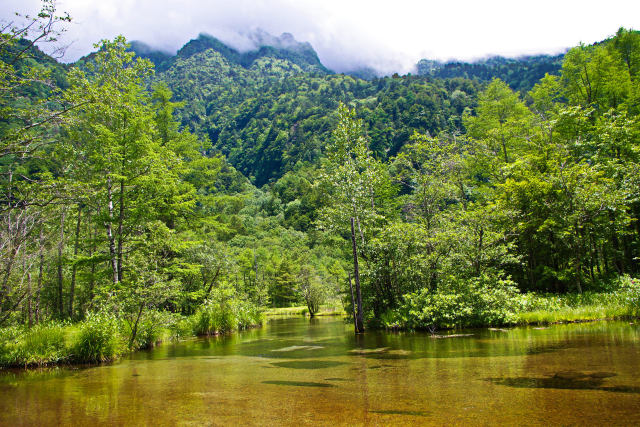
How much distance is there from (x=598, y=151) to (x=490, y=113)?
44.3 feet

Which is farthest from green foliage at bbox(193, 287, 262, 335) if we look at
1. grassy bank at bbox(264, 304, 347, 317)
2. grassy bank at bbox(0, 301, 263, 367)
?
grassy bank at bbox(264, 304, 347, 317)

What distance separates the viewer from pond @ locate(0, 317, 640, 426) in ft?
15.8

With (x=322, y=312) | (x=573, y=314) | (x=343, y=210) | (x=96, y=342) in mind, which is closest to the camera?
(x=96, y=342)

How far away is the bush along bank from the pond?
287cm

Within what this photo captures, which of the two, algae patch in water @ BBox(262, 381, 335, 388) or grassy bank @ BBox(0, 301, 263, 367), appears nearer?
algae patch in water @ BBox(262, 381, 335, 388)

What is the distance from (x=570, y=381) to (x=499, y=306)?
972 centimetres

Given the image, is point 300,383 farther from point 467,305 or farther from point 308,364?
point 467,305

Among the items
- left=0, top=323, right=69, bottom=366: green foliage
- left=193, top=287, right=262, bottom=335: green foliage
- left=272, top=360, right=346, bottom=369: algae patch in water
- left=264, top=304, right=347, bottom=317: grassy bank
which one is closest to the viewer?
left=272, top=360, right=346, bottom=369: algae patch in water

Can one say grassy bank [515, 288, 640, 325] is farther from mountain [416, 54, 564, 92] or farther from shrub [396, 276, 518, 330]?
mountain [416, 54, 564, 92]

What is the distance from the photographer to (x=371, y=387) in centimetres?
654

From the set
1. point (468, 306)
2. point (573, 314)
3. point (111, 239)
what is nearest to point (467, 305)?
point (468, 306)

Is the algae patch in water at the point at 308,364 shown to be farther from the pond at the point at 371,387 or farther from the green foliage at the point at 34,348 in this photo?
the green foliage at the point at 34,348


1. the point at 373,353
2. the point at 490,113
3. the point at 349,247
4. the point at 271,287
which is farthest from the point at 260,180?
the point at 373,353

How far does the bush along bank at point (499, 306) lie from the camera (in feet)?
45.9
